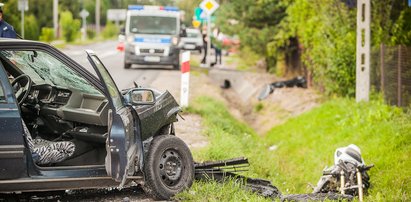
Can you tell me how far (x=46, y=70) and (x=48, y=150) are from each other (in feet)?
3.25

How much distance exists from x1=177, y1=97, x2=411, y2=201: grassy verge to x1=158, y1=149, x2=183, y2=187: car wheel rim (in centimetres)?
20

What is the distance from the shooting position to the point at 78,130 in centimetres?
806

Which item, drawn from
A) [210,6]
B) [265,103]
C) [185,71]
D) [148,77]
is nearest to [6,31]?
[185,71]

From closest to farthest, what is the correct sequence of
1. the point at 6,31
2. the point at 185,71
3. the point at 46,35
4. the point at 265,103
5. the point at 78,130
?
the point at 78,130 < the point at 6,31 < the point at 185,71 < the point at 265,103 < the point at 46,35

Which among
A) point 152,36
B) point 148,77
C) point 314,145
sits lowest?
point 314,145

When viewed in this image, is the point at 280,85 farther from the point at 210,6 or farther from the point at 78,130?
the point at 78,130

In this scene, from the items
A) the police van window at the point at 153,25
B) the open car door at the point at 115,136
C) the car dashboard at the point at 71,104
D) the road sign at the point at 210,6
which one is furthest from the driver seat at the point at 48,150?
the road sign at the point at 210,6

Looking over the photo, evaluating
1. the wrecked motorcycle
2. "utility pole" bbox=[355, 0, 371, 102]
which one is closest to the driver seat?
the wrecked motorcycle

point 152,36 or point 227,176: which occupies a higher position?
point 152,36

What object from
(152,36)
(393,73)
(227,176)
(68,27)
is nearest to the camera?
(227,176)

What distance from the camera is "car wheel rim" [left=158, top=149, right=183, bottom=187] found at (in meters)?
8.25

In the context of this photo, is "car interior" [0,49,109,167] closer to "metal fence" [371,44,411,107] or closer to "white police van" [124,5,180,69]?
"metal fence" [371,44,411,107]

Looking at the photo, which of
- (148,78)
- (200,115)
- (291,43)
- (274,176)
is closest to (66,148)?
(274,176)

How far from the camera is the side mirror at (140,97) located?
7910mm
